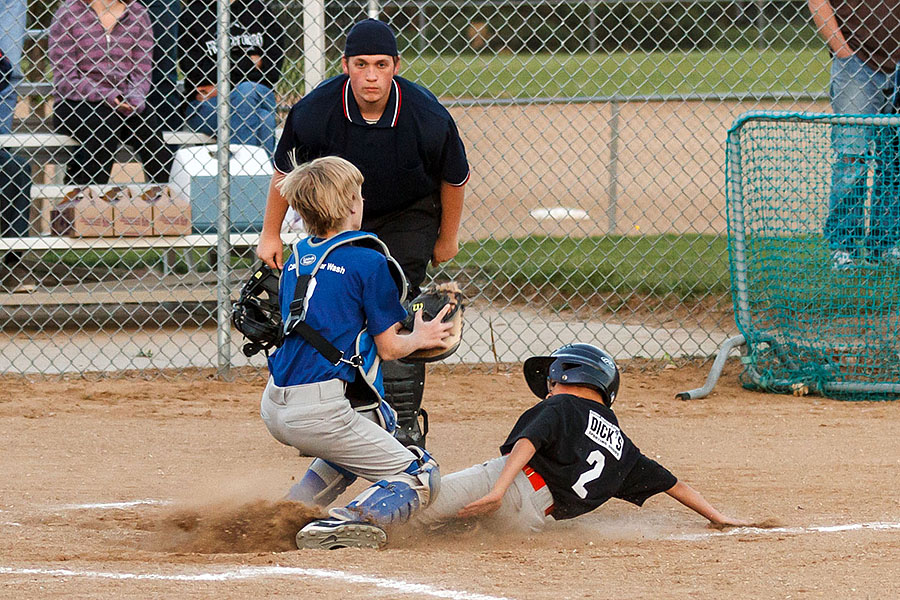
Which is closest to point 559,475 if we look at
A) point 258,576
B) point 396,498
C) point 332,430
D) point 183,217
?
point 396,498

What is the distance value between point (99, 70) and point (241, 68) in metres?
0.98

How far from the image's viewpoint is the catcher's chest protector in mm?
4012

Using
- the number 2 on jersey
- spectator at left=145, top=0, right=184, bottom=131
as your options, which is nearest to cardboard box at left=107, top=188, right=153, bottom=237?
spectator at left=145, top=0, right=184, bottom=131

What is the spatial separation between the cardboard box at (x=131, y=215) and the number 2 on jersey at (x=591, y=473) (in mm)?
4237

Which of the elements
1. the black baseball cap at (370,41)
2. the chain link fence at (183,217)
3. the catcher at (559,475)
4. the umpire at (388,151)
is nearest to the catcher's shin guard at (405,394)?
the umpire at (388,151)

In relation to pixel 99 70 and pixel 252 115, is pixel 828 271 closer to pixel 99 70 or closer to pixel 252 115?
pixel 252 115

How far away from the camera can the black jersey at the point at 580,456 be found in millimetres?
4133

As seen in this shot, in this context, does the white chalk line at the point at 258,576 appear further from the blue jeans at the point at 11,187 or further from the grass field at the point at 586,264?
the blue jeans at the point at 11,187

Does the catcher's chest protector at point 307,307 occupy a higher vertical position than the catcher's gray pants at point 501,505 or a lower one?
higher

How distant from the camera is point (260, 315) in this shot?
452 centimetres

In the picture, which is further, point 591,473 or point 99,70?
point 99,70

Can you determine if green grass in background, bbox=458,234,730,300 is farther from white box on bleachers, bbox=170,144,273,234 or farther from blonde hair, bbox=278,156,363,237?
blonde hair, bbox=278,156,363,237

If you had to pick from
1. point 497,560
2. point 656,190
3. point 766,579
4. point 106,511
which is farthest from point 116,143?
point 656,190

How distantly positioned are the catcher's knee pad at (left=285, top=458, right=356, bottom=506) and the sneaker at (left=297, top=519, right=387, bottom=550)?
293 millimetres
